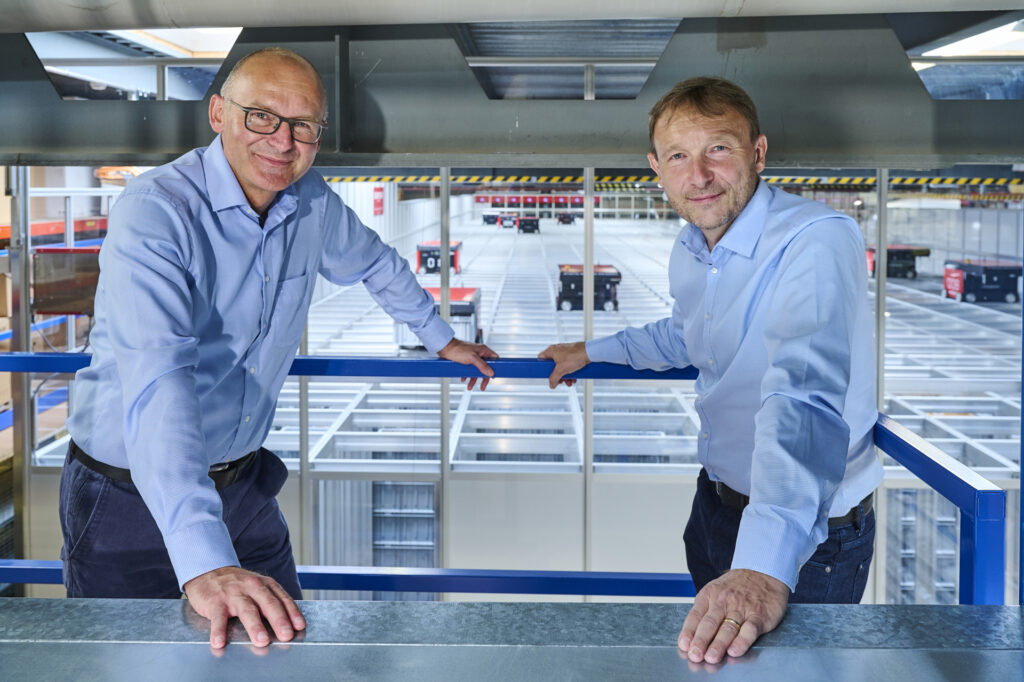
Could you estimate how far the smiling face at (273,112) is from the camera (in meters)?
1.88

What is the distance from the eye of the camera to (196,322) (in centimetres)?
187

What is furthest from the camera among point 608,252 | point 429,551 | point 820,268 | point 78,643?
point 429,551

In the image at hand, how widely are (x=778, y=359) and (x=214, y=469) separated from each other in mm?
1192

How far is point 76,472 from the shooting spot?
2043 mm

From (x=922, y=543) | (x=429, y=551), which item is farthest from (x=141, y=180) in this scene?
(x=922, y=543)

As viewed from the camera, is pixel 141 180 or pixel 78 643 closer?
pixel 78 643

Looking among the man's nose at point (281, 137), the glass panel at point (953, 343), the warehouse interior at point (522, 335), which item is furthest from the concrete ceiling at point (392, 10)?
the glass panel at point (953, 343)

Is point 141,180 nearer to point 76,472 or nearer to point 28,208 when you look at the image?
point 76,472

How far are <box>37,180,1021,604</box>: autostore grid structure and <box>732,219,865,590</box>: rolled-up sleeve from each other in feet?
21.6

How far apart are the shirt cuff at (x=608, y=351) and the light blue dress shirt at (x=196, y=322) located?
57 centimetres

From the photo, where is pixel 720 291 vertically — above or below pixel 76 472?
above

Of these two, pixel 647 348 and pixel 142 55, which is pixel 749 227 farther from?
pixel 142 55

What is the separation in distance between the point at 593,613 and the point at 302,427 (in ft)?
25.8

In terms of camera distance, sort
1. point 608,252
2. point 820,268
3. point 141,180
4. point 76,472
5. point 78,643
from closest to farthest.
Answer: point 78,643
point 820,268
point 141,180
point 76,472
point 608,252
